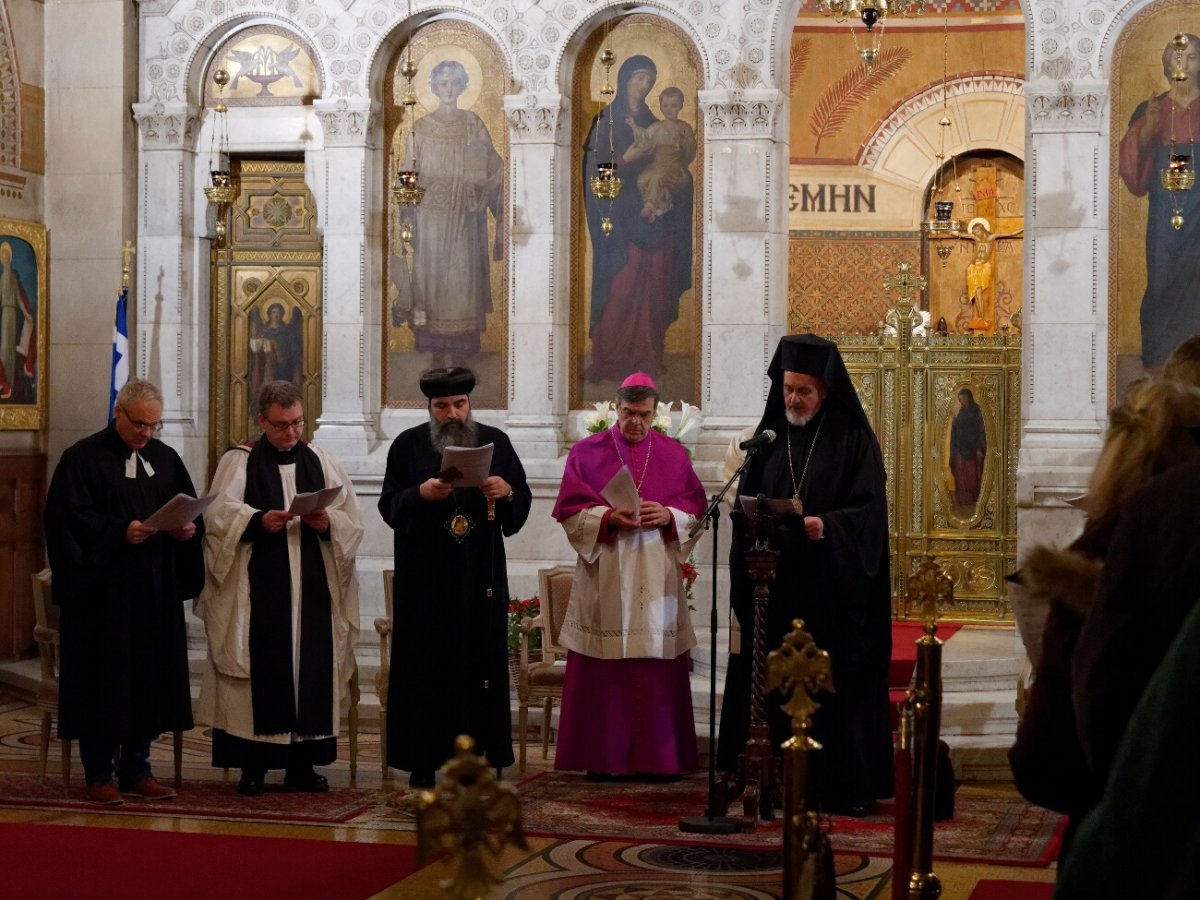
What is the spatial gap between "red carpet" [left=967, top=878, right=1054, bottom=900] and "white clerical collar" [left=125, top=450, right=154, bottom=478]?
429 centimetres

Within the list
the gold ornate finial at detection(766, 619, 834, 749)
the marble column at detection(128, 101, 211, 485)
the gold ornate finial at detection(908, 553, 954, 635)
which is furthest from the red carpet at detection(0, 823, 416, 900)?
the marble column at detection(128, 101, 211, 485)

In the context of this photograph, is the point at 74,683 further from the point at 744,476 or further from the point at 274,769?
the point at 744,476

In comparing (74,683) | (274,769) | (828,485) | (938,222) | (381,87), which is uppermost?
(381,87)

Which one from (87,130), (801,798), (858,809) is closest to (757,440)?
(858,809)

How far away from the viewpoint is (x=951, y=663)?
391 inches

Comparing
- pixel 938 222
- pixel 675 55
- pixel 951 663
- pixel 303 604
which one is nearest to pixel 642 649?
pixel 303 604

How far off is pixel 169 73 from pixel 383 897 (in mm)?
8426

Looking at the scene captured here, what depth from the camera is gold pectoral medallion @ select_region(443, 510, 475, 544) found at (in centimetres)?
796

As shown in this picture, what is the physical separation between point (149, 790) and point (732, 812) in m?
2.69

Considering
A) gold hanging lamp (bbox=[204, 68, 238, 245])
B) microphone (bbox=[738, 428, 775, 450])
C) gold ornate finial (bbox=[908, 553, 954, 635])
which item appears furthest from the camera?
gold hanging lamp (bbox=[204, 68, 238, 245])

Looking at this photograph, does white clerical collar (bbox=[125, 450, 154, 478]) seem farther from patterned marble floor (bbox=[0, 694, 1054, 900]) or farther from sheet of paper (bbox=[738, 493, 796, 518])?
sheet of paper (bbox=[738, 493, 796, 518])

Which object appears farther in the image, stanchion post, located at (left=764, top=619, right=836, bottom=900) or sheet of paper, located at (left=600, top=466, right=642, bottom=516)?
sheet of paper, located at (left=600, top=466, right=642, bottom=516)

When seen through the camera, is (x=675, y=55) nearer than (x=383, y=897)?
No

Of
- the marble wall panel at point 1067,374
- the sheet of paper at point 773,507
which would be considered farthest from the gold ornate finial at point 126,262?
the sheet of paper at point 773,507
